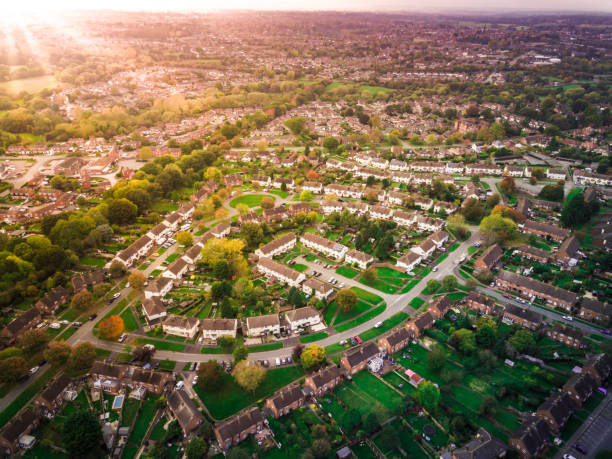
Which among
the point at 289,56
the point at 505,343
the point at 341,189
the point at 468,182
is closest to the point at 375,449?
the point at 505,343

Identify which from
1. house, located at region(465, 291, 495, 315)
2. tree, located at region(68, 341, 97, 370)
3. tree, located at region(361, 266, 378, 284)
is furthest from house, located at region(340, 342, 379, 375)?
tree, located at region(68, 341, 97, 370)

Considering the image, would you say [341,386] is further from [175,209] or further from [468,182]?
[468,182]

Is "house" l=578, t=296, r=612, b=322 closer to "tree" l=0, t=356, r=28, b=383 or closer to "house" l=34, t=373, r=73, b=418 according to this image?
"house" l=34, t=373, r=73, b=418

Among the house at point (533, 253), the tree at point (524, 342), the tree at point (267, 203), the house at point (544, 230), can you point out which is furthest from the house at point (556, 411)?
the tree at point (267, 203)

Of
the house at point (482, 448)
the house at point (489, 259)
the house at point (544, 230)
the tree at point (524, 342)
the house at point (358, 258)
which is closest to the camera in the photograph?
the house at point (482, 448)

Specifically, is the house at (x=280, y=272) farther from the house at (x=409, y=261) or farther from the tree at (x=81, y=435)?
the tree at (x=81, y=435)
